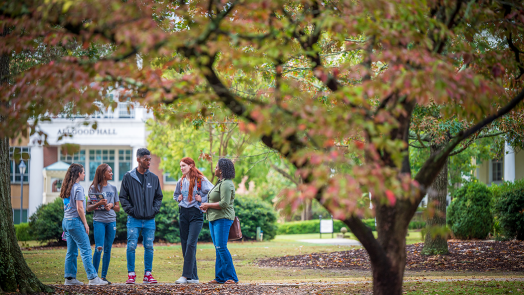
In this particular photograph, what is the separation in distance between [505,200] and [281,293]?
9.65 metres

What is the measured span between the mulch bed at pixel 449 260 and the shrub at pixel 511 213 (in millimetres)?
736

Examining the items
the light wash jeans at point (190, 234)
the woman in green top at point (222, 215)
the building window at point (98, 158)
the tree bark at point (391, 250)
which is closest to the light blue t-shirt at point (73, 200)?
the light wash jeans at point (190, 234)

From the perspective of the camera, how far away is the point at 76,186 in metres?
7.54

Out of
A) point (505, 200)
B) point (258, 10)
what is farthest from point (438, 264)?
point (258, 10)

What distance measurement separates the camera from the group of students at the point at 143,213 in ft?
24.4

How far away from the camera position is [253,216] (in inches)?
755

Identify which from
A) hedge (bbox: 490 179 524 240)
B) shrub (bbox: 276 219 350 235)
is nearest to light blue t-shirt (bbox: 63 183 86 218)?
hedge (bbox: 490 179 524 240)

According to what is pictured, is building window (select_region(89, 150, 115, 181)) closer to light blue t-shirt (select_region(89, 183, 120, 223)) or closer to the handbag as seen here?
light blue t-shirt (select_region(89, 183, 120, 223))

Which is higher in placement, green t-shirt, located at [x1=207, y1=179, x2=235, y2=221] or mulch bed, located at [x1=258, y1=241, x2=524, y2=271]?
green t-shirt, located at [x1=207, y1=179, x2=235, y2=221]

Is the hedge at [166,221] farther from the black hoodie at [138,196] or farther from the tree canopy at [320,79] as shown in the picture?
the tree canopy at [320,79]

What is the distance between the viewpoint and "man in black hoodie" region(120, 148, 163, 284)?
768cm

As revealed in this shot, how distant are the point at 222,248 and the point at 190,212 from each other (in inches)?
31.1

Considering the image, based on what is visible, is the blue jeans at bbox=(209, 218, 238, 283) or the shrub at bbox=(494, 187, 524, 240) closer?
the blue jeans at bbox=(209, 218, 238, 283)

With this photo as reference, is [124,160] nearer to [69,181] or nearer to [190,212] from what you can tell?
[69,181]
